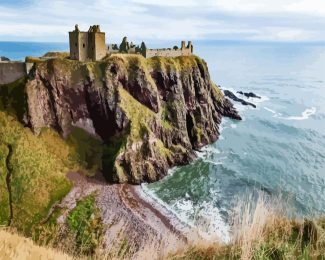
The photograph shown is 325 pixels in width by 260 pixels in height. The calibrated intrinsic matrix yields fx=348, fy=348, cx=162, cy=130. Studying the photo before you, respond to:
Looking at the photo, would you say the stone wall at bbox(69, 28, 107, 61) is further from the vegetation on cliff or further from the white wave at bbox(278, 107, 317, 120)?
the white wave at bbox(278, 107, 317, 120)

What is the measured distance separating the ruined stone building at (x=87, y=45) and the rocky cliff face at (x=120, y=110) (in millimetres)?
3680

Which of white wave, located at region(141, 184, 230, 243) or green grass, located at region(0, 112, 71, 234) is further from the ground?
green grass, located at region(0, 112, 71, 234)

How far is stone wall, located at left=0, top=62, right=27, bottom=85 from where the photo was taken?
7331 cm

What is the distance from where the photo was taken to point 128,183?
237 feet

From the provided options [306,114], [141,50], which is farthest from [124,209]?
[306,114]

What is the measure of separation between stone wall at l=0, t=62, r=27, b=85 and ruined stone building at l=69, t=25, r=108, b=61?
44.8 ft

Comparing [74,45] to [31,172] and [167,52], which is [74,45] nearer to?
[167,52]

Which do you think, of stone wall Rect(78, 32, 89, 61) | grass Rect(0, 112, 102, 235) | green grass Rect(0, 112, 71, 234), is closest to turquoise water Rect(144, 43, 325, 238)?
grass Rect(0, 112, 102, 235)

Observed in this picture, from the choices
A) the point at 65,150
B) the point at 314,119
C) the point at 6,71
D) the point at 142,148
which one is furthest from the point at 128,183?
the point at 314,119

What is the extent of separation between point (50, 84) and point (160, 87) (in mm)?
→ 30397

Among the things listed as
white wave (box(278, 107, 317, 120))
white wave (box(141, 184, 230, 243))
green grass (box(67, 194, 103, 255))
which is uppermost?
green grass (box(67, 194, 103, 255))

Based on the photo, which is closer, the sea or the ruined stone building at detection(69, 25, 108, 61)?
the sea

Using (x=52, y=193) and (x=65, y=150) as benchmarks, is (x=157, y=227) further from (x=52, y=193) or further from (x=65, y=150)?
(x=65, y=150)

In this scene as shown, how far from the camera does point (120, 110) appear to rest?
78.5m
